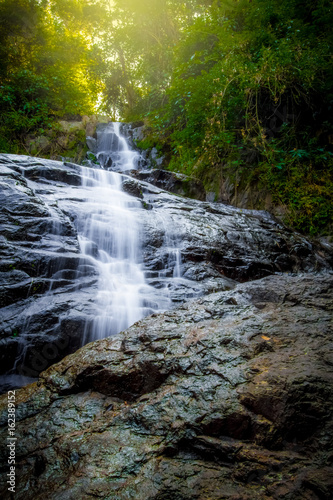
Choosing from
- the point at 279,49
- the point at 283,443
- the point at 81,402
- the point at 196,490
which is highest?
the point at 279,49

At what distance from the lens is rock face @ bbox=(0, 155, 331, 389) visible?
108 inches

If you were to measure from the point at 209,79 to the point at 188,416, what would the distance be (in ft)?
29.0

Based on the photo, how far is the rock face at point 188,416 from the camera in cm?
116

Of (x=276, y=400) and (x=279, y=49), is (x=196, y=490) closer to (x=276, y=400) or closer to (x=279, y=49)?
(x=276, y=400)

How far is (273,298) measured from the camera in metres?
2.86

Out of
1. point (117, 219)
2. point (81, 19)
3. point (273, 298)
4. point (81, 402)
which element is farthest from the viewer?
point (81, 19)

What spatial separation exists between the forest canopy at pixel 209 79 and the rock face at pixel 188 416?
5.12m

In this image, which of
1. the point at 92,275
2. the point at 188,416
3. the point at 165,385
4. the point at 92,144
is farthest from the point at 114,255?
the point at 92,144

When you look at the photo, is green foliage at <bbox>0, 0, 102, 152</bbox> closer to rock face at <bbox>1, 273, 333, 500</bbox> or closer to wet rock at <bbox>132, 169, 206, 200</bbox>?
wet rock at <bbox>132, 169, 206, 200</bbox>

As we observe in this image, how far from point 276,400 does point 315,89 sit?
7.57 meters

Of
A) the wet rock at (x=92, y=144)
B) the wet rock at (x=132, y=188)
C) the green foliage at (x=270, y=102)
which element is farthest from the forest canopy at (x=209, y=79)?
the wet rock at (x=132, y=188)

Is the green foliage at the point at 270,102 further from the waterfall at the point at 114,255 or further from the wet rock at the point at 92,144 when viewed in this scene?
the wet rock at the point at 92,144

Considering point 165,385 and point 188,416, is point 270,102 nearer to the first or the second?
point 165,385

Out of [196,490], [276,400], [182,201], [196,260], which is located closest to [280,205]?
[182,201]
